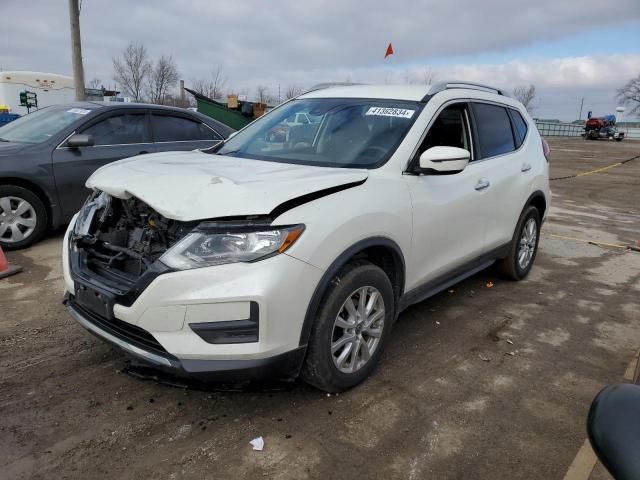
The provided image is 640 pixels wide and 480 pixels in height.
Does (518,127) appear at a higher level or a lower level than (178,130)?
higher

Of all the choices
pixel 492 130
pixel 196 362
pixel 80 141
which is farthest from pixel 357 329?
pixel 80 141

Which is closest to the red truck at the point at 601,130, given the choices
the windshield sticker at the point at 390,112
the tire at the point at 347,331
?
the windshield sticker at the point at 390,112

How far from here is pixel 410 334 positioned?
13.1 feet

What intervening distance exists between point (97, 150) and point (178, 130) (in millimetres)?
1185

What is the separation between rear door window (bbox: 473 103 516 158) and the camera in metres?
4.29

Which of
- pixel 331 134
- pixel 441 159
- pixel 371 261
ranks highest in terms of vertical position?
pixel 331 134

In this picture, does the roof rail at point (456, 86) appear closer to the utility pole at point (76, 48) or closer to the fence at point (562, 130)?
the utility pole at point (76, 48)

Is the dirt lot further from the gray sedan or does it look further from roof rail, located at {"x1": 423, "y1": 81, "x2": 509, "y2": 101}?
roof rail, located at {"x1": 423, "y1": 81, "x2": 509, "y2": 101}

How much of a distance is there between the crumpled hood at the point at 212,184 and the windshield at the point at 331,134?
10.7 inches

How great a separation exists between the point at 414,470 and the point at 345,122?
237 cm

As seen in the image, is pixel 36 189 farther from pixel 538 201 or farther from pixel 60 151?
pixel 538 201

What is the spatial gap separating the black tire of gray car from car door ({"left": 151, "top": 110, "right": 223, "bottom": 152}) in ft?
5.16

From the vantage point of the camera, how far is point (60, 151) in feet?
18.9

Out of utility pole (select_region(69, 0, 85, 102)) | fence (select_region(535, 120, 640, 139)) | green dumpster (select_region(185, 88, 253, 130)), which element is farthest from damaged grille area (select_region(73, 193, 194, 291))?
fence (select_region(535, 120, 640, 139))
